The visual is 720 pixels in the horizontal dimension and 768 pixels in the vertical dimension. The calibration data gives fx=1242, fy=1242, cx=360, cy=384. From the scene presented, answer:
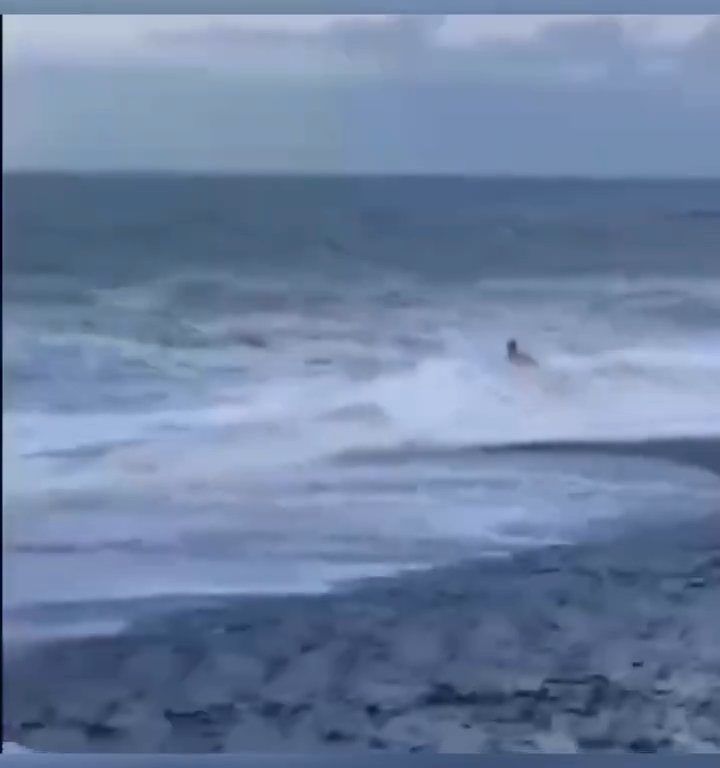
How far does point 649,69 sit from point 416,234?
30 centimetres

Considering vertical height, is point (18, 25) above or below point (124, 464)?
above

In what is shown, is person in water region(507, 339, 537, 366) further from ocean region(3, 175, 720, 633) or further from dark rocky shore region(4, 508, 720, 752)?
dark rocky shore region(4, 508, 720, 752)

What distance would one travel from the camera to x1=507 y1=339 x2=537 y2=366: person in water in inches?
52.0

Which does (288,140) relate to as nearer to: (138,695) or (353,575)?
(353,575)

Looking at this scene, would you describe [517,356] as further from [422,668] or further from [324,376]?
[422,668]

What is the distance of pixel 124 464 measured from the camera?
1.32 m

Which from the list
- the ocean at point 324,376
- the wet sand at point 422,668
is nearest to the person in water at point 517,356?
the ocean at point 324,376

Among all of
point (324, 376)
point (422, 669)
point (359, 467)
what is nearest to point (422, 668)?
point (422, 669)

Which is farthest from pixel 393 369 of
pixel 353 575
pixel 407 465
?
pixel 353 575

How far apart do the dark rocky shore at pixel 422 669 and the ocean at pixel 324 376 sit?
0.04 m

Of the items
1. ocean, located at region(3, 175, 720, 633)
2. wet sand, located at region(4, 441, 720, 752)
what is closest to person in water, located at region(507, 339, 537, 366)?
ocean, located at region(3, 175, 720, 633)

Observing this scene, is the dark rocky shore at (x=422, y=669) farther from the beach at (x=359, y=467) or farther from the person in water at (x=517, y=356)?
the person in water at (x=517, y=356)

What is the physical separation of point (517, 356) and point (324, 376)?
207 mm

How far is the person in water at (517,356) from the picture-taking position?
4.33 ft
